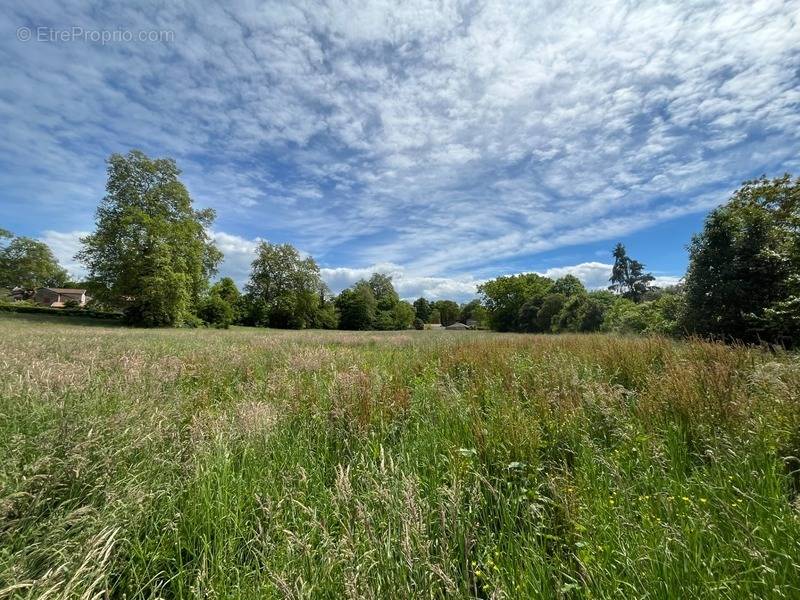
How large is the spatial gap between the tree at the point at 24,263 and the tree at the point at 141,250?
2583 cm

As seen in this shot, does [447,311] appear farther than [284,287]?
Yes

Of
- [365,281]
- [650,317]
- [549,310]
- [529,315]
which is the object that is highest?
[365,281]

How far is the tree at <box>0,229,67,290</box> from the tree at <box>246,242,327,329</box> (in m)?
29.5

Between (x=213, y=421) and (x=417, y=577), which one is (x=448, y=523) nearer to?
(x=417, y=577)

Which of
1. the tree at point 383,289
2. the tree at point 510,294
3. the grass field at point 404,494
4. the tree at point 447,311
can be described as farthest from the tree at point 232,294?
the tree at point 447,311

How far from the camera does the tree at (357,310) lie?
76.1m

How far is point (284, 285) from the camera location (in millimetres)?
65562

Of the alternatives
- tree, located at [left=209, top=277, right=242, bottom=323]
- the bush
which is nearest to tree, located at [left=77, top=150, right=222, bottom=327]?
the bush

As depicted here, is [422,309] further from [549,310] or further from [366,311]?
[549,310]

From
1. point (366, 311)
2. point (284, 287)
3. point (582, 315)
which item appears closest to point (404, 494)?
point (582, 315)

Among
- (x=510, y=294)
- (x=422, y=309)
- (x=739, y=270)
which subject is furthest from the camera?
(x=422, y=309)

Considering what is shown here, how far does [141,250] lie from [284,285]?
3171 centimetres

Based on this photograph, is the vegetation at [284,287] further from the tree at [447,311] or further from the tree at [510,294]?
the tree at [447,311]

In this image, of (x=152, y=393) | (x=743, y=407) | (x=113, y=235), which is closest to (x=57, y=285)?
(x=113, y=235)
